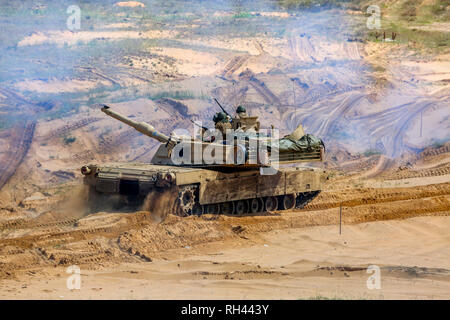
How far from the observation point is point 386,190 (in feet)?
91.1

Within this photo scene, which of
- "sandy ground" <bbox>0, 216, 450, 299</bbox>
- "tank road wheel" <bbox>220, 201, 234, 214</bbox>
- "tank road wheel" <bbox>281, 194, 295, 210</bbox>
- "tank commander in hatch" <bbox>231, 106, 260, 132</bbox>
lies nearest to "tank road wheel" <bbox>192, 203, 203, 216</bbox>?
"tank road wheel" <bbox>220, 201, 234, 214</bbox>

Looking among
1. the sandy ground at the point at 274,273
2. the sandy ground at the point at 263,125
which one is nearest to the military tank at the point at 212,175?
the sandy ground at the point at 263,125

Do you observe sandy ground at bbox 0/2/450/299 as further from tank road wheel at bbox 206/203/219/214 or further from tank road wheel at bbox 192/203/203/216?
tank road wheel at bbox 206/203/219/214

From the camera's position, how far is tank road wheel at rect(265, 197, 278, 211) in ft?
82.3

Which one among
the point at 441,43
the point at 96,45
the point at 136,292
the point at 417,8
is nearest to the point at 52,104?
the point at 96,45

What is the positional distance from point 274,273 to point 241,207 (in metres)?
7.85

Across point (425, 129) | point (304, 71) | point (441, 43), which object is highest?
point (441, 43)

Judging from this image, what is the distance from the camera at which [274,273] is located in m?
16.4

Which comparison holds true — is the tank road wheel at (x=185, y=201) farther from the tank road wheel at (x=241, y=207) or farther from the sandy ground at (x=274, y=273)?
the tank road wheel at (x=241, y=207)

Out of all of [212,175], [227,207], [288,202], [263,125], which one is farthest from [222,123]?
[263,125]

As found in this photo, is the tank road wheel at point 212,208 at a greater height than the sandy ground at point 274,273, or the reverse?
the tank road wheel at point 212,208

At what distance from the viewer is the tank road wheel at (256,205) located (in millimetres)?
24581

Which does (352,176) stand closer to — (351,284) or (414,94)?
(414,94)

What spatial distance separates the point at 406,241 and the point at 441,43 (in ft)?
114
